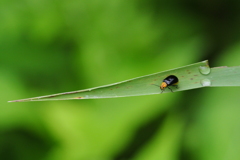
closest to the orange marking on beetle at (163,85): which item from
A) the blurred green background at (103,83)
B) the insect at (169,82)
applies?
the insect at (169,82)

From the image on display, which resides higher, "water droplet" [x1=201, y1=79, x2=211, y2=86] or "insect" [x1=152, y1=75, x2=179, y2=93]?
"insect" [x1=152, y1=75, x2=179, y2=93]

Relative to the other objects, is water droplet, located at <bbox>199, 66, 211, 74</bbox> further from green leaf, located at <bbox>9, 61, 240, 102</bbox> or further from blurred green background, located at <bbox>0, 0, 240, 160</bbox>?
blurred green background, located at <bbox>0, 0, 240, 160</bbox>

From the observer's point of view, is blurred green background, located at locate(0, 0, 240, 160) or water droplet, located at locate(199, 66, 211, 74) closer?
water droplet, located at locate(199, 66, 211, 74)

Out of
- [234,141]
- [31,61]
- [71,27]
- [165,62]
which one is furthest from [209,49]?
[31,61]

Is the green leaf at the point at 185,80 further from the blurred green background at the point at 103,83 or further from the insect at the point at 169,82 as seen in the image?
the blurred green background at the point at 103,83

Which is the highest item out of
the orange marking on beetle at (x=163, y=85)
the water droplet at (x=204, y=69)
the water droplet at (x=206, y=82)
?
the water droplet at (x=204, y=69)

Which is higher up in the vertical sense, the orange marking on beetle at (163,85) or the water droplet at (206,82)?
the orange marking on beetle at (163,85)

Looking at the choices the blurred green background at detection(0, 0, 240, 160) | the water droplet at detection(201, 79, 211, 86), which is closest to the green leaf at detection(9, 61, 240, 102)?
the water droplet at detection(201, 79, 211, 86)

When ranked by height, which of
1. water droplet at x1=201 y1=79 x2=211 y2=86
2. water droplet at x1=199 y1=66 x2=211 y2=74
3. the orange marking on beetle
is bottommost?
water droplet at x1=201 y1=79 x2=211 y2=86

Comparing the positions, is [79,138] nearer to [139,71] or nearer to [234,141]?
[139,71]
